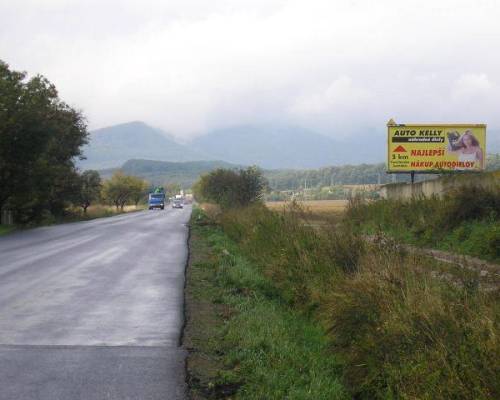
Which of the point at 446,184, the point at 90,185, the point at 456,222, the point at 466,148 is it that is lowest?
the point at 456,222

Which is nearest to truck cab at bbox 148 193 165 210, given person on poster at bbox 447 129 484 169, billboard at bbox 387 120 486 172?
billboard at bbox 387 120 486 172

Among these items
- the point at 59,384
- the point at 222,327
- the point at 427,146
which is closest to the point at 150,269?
the point at 222,327

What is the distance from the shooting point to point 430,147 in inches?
1326

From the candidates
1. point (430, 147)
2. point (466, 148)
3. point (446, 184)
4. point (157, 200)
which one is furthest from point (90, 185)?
point (446, 184)

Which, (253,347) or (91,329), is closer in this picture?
(253,347)

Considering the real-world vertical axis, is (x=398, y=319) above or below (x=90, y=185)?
below

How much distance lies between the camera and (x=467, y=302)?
19.7 feet

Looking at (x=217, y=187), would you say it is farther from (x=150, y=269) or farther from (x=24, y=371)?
(x=24, y=371)

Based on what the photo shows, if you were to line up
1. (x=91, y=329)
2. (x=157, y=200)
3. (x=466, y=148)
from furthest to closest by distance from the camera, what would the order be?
(x=157, y=200)
(x=466, y=148)
(x=91, y=329)

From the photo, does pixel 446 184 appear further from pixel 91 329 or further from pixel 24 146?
pixel 24 146

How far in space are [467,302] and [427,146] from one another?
1133 inches

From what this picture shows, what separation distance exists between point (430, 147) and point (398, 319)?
1141 inches

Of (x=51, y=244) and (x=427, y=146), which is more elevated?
(x=427, y=146)

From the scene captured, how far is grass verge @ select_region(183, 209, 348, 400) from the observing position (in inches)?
247
